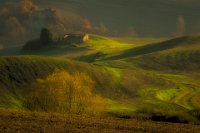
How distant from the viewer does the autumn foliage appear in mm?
102625

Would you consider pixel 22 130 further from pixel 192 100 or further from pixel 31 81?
pixel 192 100

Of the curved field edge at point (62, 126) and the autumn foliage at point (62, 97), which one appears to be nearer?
the curved field edge at point (62, 126)

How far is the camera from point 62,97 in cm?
10869

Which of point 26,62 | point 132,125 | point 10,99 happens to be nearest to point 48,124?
point 132,125

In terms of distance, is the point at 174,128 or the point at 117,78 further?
the point at 117,78

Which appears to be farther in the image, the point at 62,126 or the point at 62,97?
the point at 62,97

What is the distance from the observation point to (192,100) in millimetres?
170250

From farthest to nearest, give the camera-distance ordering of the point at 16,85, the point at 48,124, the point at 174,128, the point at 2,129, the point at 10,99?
the point at 16,85 → the point at 10,99 → the point at 174,128 → the point at 48,124 → the point at 2,129

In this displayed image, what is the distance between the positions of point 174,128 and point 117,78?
13070 cm

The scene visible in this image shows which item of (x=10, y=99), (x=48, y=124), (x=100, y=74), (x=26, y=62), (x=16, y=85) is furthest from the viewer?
(x=100, y=74)

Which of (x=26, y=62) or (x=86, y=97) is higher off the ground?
(x=26, y=62)

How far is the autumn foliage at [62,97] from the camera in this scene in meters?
103

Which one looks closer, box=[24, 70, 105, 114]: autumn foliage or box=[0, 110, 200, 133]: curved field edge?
box=[0, 110, 200, 133]: curved field edge

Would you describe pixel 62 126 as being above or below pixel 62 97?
below
